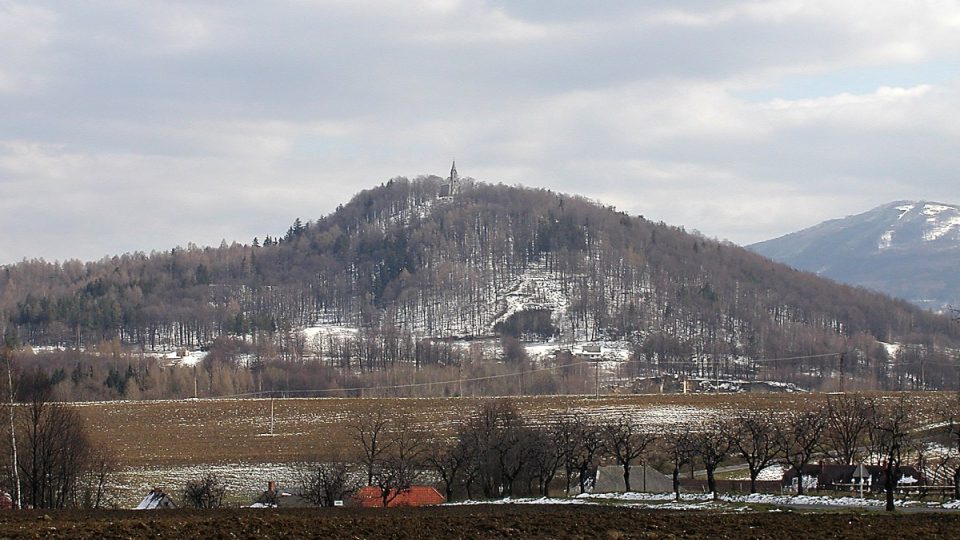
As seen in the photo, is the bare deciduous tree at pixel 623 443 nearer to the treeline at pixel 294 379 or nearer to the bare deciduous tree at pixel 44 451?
the bare deciduous tree at pixel 44 451

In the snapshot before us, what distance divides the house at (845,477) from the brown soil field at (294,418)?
890 inches

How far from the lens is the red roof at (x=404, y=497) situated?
57253 millimetres

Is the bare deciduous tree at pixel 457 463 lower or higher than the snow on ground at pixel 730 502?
lower

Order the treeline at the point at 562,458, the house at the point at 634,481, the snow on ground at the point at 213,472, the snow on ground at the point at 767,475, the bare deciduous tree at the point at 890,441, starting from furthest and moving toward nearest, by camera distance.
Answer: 1. the snow on ground at the point at 767,475
2. the snow on ground at the point at 213,472
3. the house at the point at 634,481
4. the treeline at the point at 562,458
5. the bare deciduous tree at the point at 890,441

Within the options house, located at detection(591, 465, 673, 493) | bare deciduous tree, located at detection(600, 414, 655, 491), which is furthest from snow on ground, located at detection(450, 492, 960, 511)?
house, located at detection(591, 465, 673, 493)

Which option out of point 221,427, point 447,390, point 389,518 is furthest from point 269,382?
point 389,518

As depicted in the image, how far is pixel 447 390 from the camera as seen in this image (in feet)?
543

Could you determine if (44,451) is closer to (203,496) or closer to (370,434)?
(203,496)

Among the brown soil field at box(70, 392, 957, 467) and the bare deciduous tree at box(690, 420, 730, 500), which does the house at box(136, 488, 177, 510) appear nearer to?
the brown soil field at box(70, 392, 957, 467)

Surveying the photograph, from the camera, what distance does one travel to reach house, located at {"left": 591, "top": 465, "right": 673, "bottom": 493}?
66.1 metres

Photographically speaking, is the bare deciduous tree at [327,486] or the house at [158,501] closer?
the bare deciduous tree at [327,486]

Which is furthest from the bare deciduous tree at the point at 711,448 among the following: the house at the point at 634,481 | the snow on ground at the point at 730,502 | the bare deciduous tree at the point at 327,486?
the bare deciduous tree at the point at 327,486

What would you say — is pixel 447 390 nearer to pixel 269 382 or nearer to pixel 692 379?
pixel 269 382

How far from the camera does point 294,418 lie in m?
110
